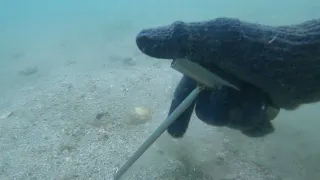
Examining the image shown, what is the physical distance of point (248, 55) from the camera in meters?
A: 2.45

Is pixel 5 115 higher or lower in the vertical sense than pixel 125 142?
lower

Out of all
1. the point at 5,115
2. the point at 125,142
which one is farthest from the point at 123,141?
the point at 5,115

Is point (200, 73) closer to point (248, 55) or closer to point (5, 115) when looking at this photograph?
point (248, 55)

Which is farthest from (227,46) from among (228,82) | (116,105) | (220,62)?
(116,105)

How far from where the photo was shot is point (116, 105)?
240 inches

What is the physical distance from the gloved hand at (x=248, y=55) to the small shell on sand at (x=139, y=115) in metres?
2.71

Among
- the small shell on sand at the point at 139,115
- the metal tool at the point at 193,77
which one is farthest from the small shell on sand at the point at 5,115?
the metal tool at the point at 193,77

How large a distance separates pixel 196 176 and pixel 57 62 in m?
11.2

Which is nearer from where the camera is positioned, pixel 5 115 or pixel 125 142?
pixel 125 142

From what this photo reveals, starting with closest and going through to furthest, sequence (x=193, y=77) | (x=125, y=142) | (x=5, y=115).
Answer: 1. (x=193, y=77)
2. (x=125, y=142)
3. (x=5, y=115)

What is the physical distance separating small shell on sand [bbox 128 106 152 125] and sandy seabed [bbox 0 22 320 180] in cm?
11

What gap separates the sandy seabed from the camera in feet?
13.2

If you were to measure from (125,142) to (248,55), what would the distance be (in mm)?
2940

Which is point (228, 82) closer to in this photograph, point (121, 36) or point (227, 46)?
point (227, 46)
